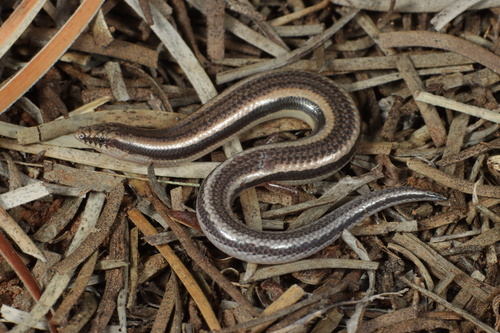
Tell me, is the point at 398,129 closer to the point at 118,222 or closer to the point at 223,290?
the point at 223,290

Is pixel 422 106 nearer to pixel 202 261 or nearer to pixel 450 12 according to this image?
pixel 450 12

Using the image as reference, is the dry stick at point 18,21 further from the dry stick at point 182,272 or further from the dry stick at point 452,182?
the dry stick at point 452,182

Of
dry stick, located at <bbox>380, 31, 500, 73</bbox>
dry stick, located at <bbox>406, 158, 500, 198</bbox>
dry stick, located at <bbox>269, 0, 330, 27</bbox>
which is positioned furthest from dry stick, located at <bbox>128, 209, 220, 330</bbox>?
dry stick, located at <bbox>380, 31, 500, 73</bbox>

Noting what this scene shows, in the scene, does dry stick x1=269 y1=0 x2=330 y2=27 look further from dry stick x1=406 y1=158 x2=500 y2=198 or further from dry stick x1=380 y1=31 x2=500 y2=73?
dry stick x1=406 y1=158 x2=500 y2=198

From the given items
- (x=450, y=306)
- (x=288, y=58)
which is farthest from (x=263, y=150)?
(x=450, y=306)

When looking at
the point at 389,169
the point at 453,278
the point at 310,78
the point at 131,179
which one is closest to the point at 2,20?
the point at 131,179

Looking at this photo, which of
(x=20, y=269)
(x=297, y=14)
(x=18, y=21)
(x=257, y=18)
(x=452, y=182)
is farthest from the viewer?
(x=297, y=14)

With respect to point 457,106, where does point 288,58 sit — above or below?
above

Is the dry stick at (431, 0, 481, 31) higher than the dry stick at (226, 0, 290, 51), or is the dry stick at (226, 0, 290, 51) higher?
the dry stick at (226, 0, 290, 51)
